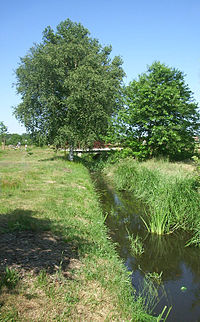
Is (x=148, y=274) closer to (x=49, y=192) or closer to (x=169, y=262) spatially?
(x=169, y=262)

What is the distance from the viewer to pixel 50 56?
64.8ft

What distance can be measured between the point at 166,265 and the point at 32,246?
11.6ft

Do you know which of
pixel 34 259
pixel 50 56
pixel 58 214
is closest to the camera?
pixel 34 259

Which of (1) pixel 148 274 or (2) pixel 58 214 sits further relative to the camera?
(2) pixel 58 214

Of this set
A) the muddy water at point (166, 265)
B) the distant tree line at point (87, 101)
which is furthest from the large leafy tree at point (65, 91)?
the muddy water at point (166, 265)

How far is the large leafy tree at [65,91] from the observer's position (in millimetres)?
19750

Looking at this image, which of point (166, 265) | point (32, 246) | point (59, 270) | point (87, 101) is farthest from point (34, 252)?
point (87, 101)

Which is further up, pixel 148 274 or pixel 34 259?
pixel 34 259

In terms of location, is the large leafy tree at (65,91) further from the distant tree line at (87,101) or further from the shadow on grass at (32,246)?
the shadow on grass at (32,246)

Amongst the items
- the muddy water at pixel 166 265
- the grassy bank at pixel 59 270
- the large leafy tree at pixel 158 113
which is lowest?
the muddy water at pixel 166 265

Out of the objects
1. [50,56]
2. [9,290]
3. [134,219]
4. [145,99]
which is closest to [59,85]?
[50,56]

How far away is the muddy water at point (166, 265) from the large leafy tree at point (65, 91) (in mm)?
12137

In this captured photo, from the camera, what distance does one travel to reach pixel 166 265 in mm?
6445

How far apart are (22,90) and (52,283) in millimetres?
20548
